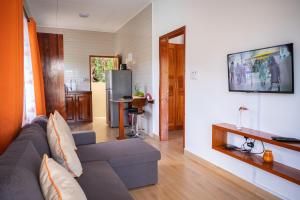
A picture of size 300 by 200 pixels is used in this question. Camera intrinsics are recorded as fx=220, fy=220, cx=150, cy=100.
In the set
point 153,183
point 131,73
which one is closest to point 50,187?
point 153,183

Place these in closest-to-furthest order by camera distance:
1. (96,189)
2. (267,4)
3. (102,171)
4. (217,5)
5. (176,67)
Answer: (96,189), (102,171), (267,4), (217,5), (176,67)

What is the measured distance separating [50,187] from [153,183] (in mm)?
1807

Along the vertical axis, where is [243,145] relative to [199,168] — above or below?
above

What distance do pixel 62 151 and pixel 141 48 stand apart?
415cm

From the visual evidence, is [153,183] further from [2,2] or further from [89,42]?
[89,42]

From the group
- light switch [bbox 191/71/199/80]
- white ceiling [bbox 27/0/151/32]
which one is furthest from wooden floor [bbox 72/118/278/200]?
white ceiling [bbox 27/0/151/32]

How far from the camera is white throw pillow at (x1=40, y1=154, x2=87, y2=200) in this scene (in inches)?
43.0

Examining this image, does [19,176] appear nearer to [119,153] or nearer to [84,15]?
[119,153]

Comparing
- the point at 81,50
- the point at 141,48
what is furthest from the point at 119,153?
the point at 81,50

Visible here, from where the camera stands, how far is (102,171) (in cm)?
206

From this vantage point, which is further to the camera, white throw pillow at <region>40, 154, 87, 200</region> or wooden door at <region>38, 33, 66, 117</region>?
wooden door at <region>38, 33, 66, 117</region>

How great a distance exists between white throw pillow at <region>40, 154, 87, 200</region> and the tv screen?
2060 mm

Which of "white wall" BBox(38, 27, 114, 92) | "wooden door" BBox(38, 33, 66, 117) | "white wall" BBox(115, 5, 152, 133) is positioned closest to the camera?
"wooden door" BBox(38, 33, 66, 117)

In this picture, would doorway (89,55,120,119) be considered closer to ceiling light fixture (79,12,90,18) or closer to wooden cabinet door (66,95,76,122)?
wooden cabinet door (66,95,76,122)
